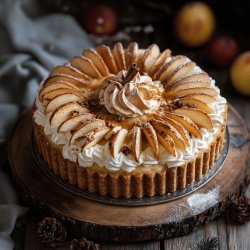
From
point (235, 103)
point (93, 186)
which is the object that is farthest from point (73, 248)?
point (235, 103)

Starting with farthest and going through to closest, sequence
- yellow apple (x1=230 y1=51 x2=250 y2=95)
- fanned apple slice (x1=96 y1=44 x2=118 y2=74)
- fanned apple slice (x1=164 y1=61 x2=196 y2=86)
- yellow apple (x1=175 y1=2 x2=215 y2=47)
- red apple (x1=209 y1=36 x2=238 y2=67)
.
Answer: yellow apple (x1=175 y1=2 x2=215 y2=47)
red apple (x1=209 y1=36 x2=238 y2=67)
yellow apple (x1=230 y1=51 x2=250 y2=95)
fanned apple slice (x1=96 y1=44 x2=118 y2=74)
fanned apple slice (x1=164 y1=61 x2=196 y2=86)

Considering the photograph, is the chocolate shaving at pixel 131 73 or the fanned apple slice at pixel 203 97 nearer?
the chocolate shaving at pixel 131 73

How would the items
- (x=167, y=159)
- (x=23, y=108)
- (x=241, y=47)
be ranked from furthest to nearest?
(x=241, y=47)
(x=23, y=108)
(x=167, y=159)

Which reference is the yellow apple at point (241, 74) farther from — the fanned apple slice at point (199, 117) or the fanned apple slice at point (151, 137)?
the fanned apple slice at point (151, 137)

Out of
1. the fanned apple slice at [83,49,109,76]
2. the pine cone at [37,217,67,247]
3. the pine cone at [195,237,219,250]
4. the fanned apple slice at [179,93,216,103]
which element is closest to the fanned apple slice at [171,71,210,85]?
the fanned apple slice at [179,93,216,103]

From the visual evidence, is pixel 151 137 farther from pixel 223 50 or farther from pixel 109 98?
pixel 223 50

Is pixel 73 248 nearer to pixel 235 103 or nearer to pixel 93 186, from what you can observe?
pixel 93 186

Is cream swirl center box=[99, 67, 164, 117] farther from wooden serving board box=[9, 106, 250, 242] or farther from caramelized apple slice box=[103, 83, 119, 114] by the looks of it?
wooden serving board box=[9, 106, 250, 242]

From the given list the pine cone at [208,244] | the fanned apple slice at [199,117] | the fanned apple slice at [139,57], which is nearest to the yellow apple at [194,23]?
the fanned apple slice at [139,57]
